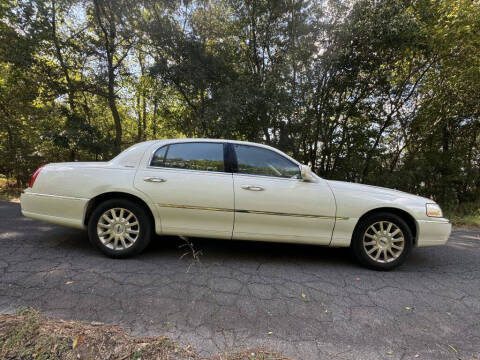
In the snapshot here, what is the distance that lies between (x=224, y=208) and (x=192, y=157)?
78 centimetres

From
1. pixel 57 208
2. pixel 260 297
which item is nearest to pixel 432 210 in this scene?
pixel 260 297

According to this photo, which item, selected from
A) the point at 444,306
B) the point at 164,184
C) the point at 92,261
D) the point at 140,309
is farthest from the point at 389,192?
the point at 92,261

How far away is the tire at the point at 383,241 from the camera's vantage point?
9.20 ft

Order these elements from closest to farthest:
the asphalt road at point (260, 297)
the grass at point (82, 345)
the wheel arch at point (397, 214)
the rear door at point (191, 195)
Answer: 1. the grass at point (82, 345)
2. the asphalt road at point (260, 297)
3. the rear door at point (191, 195)
4. the wheel arch at point (397, 214)

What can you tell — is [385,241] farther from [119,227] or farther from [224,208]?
[119,227]

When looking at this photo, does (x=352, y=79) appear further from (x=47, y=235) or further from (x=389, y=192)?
(x=47, y=235)

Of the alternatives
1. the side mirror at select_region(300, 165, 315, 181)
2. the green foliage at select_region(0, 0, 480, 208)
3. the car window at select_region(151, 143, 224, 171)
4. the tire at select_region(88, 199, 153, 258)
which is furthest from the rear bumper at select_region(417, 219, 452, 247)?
the green foliage at select_region(0, 0, 480, 208)

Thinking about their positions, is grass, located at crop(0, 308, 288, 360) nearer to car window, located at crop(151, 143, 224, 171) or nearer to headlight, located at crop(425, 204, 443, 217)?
car window, located at crop(151, 143, 224, 171)

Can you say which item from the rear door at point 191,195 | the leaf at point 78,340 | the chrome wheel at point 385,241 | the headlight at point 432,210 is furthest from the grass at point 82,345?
the headlight at point 432,210

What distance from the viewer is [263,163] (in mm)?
2955

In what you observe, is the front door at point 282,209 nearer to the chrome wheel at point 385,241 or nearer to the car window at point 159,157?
the chrome wheel at point 385,241

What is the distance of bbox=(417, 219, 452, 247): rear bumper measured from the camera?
2.80 meters

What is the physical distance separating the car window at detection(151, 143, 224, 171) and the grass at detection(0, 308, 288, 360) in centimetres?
180

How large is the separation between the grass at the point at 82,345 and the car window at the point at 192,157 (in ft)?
5.89
